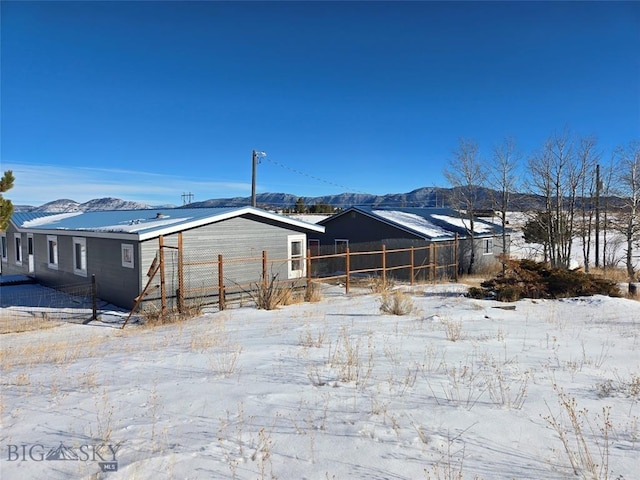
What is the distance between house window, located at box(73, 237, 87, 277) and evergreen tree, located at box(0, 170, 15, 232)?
13.5 feet

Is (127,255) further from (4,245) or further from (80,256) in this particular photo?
(4,245)

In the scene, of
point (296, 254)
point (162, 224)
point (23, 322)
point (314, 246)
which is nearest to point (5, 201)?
point (23, 322)

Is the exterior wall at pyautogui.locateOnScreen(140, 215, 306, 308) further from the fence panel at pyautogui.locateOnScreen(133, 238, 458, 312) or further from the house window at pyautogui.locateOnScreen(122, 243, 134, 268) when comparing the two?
the house window at pyautogui.locateOnScreen(122, 243, 134, 268)

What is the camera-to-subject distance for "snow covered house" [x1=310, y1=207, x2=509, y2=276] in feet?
69.7

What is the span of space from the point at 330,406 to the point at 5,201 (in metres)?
11.6

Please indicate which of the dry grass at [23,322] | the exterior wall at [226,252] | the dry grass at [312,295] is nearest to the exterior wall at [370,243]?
the exterior wall at [226,252]

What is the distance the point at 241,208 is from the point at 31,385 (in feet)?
34.2

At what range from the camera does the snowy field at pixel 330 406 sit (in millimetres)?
3197

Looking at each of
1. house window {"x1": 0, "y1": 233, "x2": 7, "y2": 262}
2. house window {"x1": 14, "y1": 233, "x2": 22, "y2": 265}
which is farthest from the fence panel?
house window {"x1": 0, "y1": 233, "x2": 7, "y2": 262}

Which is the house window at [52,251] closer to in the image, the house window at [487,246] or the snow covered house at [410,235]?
the snow covered house at [410,235]

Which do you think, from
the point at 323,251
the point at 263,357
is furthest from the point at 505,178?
the point at 263,357

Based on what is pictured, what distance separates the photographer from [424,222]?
79.0 ft

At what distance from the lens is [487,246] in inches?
991

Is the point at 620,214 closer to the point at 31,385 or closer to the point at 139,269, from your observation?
the point at 139,269
